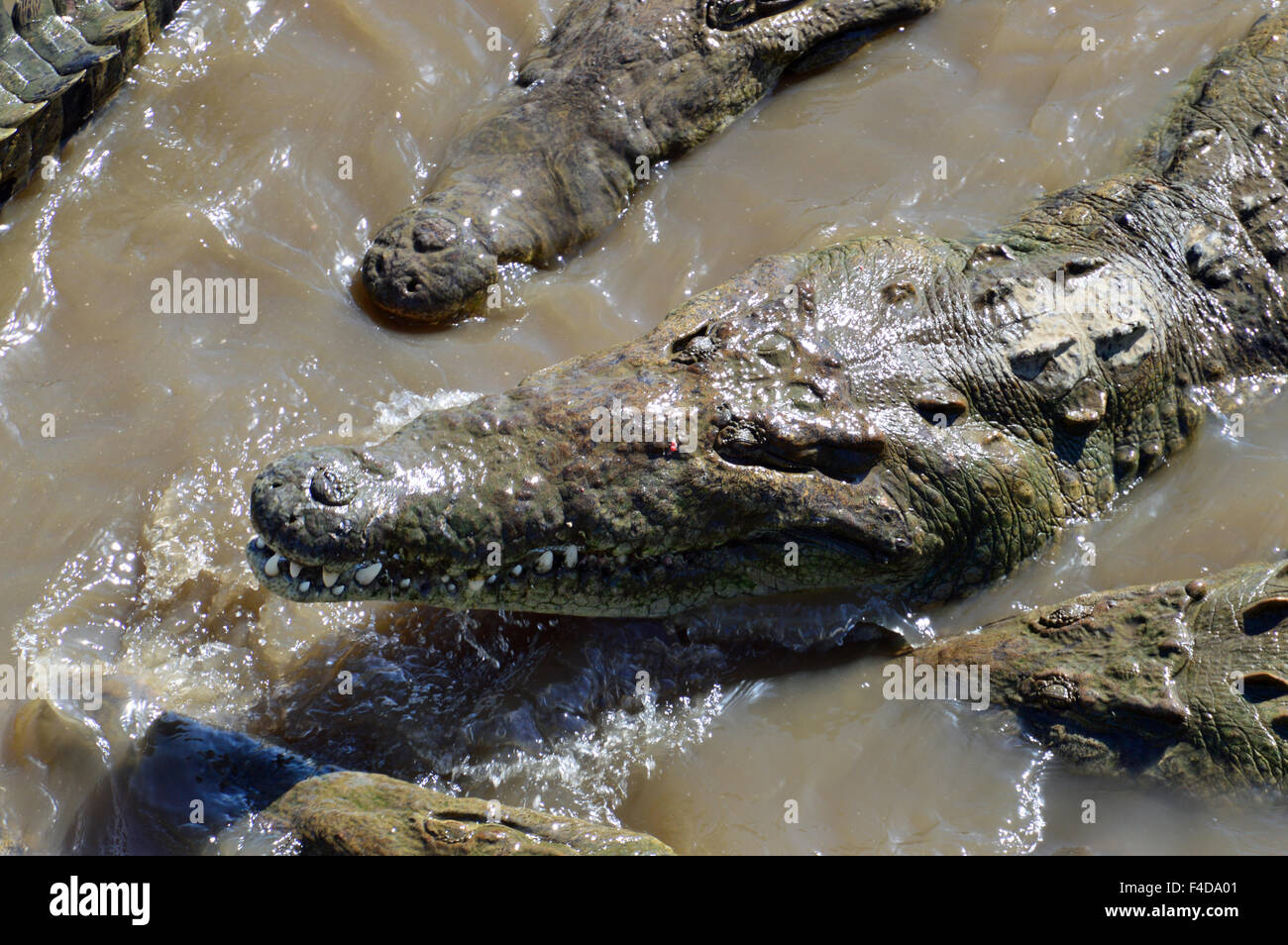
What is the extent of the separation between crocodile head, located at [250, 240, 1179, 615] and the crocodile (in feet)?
4.51

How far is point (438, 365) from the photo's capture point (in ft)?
17.8

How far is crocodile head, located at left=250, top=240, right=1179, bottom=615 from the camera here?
389 cm

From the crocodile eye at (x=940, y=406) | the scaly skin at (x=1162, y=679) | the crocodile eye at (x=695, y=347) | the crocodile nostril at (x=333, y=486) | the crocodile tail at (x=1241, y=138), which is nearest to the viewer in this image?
the crocodile nostril at (x=333, y=486)

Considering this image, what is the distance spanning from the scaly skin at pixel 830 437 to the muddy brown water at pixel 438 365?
0.44 m

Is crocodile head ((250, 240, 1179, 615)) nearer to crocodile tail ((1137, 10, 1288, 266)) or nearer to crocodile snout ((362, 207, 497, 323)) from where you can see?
crocodile snout ((362, 207, 497, 323))

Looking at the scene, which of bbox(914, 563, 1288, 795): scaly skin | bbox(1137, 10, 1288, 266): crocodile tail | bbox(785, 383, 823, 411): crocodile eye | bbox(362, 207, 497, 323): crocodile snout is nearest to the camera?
bbox(914, 563, 1288, 795): scaly skin

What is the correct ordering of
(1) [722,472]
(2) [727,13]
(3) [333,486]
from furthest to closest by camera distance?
(2) [727,13] → (1) [722,472] → (3) [333,486]

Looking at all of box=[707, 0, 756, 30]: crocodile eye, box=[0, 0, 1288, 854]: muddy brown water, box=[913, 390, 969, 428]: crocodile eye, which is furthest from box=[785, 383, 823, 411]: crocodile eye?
box=[707, 0, 756, 30]: crocodile eye

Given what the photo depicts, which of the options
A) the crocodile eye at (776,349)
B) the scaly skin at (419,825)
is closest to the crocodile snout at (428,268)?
the crocodile eye at (776,349)

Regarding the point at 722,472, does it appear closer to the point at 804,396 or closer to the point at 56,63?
the point at 804,396

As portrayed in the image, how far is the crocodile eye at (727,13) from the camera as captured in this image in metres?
6.31

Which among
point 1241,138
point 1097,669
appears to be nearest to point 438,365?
point 1097,669

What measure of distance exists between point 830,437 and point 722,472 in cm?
45

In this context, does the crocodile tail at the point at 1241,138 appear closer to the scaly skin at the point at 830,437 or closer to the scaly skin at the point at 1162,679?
the scaly skin at the point at 830,437
